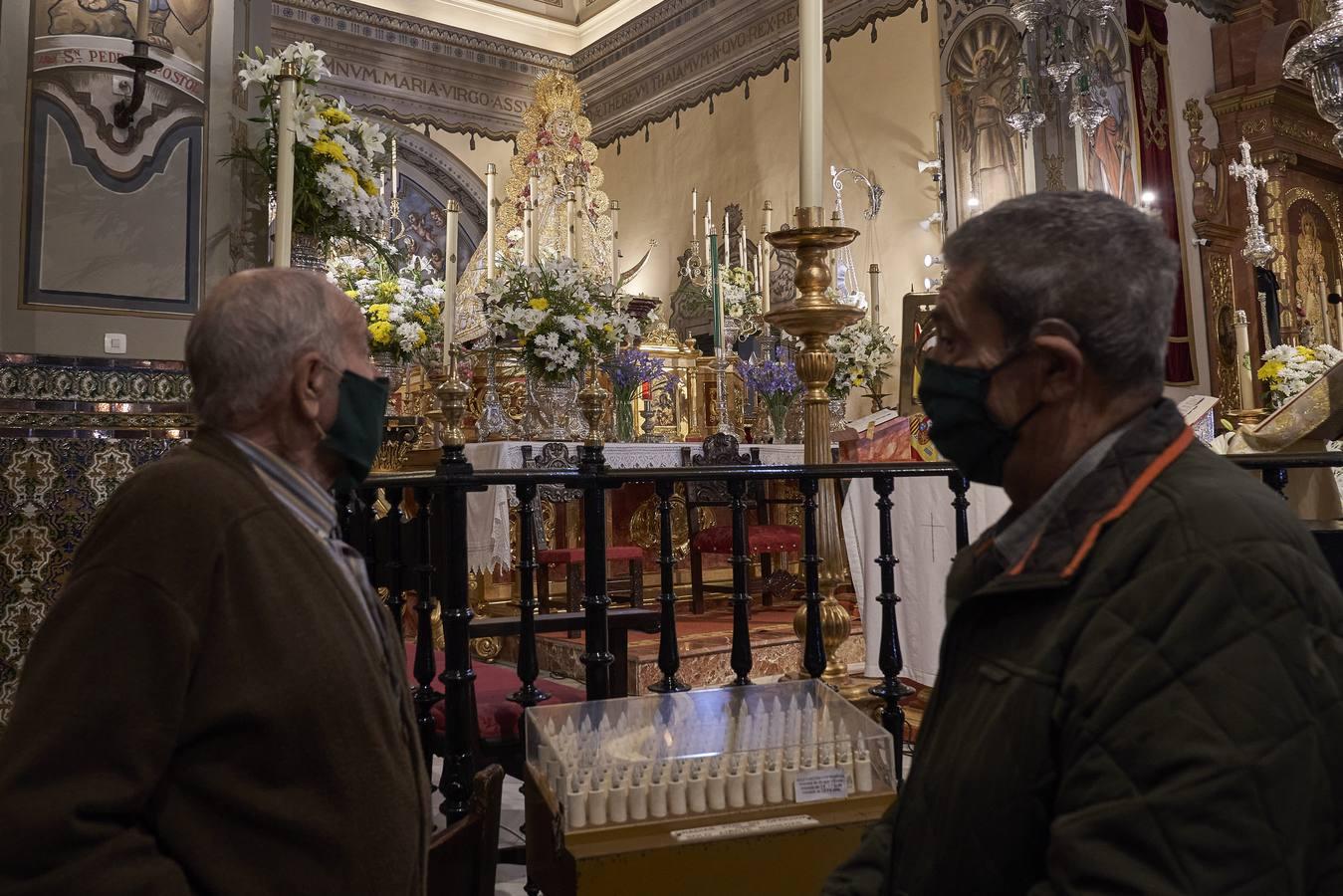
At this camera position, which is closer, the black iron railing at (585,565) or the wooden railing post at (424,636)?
the black iron railing at (585,565)

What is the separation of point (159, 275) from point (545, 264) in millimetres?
1985

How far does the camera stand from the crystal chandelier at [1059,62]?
6.71 metres

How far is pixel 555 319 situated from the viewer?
5246mm

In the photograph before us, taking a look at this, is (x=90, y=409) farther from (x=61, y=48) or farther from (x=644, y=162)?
(x=644, y=162)

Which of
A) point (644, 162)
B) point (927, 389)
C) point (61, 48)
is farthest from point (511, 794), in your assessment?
point (644, 162)

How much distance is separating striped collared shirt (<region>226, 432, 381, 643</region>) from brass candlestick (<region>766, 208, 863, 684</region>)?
157 centimetres

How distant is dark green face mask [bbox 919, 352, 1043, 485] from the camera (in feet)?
3.57

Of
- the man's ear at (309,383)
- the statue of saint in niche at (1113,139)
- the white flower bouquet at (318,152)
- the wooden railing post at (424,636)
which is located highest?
the statue of saint in niche at (1113,139)

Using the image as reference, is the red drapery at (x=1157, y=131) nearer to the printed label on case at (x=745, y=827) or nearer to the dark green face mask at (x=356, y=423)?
the printed label on case at (x=745, y=827)

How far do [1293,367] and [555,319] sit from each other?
4.46 metres

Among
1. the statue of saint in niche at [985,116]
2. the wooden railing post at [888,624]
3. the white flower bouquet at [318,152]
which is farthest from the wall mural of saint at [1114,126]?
the wooden railing post at [888,624]

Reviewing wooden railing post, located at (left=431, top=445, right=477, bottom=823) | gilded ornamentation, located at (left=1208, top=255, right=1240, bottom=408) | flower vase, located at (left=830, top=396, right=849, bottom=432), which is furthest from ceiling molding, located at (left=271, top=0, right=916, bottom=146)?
wooden railing post, located at (left=431, top=445, right=477, bottom=823)

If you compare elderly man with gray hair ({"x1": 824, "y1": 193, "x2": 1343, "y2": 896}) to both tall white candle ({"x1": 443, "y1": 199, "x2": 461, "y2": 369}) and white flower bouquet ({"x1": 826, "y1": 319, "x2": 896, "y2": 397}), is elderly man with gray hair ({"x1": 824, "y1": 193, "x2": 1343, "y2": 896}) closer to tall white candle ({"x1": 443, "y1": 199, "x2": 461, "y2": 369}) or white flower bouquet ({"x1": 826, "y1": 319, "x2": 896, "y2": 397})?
tall white candle ({"x1": 443, "y1": 199, "x2": 461, "y2": 369})

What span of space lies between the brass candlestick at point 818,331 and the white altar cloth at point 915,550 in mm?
607
